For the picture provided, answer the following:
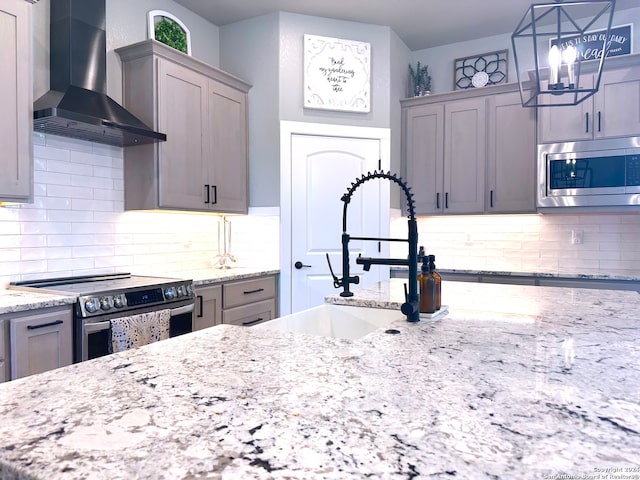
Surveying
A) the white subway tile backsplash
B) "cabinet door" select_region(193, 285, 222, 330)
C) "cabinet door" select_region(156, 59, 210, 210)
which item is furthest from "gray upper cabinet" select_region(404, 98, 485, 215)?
the white subway tile backsplash

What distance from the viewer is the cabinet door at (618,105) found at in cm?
336

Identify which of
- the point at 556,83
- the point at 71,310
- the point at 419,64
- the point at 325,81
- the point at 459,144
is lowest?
the point at 71,310

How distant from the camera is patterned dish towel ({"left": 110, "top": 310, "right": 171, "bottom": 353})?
2381 mm

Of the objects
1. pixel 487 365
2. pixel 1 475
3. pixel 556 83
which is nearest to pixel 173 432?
pixel 1 475

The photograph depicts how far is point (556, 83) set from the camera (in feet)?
5.29

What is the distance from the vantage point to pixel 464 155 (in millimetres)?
4121

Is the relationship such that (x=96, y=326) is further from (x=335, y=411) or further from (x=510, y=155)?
(x=510, y=155)

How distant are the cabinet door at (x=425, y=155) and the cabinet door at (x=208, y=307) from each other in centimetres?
204

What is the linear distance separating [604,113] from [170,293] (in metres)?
3.33

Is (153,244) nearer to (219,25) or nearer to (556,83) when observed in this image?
(219,25)

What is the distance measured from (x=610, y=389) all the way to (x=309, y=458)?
60cm

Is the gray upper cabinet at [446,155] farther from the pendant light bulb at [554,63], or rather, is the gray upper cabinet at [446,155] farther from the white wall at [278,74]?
the pendant light bulb at [554,63]

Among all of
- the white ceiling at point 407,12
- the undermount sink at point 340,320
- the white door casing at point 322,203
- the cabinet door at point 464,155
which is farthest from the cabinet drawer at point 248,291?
the white ceiling at point 407,12

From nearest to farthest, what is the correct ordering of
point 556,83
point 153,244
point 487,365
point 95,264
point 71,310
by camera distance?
point 487,365 < point 556,83 < point 71,310 < point 95,264 < point 153,244
